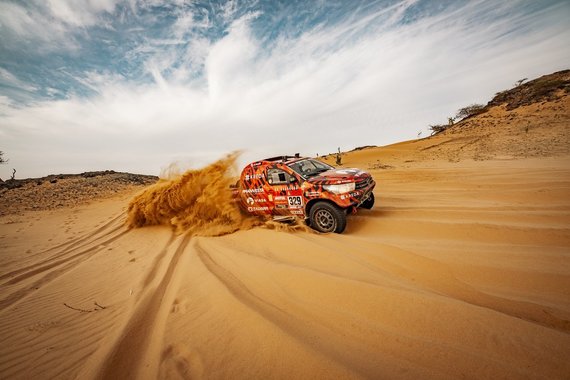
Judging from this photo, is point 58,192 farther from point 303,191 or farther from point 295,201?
point 303,191

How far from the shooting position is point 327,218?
5.70 m

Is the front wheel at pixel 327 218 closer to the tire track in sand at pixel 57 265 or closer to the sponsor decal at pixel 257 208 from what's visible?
the sponsor decal at pixel 257 208

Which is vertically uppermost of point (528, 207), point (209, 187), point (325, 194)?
point (209, 187)

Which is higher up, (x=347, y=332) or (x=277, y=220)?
(x=277, y=220)

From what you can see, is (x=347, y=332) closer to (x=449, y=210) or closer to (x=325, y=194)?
(x=325, y=194)

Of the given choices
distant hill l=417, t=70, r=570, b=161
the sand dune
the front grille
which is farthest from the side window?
distant hill l=417, t=70, r=570, b=161

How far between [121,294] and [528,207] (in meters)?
8.10

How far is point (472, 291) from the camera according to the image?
2.95m

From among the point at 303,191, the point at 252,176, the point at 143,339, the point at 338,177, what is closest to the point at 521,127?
the point at 338,177

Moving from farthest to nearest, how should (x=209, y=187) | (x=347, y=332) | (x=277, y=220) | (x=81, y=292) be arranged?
(x=209, y=187)
(x=277, y=220)
(x=81, y=292)
(x=347, y=332)

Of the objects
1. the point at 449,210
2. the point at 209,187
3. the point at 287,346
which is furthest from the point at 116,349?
the point at 449,210

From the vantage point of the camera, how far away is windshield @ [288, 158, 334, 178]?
627 centimetres

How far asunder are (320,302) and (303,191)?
3171 mm

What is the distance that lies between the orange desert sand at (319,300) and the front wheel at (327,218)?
0.29 meters
